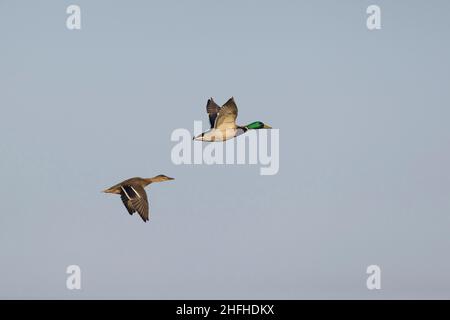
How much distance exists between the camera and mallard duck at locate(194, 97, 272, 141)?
2286 cm

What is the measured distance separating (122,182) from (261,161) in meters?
3.08

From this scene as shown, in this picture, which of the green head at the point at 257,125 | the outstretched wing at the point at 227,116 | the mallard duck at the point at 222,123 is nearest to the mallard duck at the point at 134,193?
the mallard duck at the point at 222,123

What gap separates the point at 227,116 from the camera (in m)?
23.1

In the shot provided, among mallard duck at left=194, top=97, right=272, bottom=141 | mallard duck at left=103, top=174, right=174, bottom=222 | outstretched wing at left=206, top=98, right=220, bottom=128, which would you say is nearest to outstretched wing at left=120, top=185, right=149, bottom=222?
mallard duck at left=103, top=174, right=174, bottom=222

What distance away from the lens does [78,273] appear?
23266 mm

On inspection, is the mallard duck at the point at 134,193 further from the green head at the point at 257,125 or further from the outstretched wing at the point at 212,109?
the green head at the point at 257,125

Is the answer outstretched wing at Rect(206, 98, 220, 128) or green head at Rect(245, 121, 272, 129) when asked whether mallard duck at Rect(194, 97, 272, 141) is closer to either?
outstretched wing at Rect(206, 98, 220, 128)

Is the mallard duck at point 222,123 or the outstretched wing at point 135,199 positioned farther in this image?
the mallard duck at point 222,123

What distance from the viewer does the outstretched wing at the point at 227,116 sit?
22.7 meters

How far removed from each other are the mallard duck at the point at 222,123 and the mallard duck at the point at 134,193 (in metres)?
1.51

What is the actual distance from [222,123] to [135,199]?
8.84ft

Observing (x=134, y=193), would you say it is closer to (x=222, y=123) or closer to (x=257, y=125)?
(x=222, y=123)
